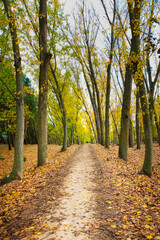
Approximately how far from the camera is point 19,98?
22.4 feet

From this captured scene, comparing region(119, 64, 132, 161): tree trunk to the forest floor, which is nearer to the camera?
the forest floor

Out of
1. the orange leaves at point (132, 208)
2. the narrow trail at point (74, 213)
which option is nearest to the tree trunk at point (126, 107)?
the orange leaves at point (132, 208)

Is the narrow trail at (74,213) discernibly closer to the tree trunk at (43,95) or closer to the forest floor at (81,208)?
the forest floor at (81,208)

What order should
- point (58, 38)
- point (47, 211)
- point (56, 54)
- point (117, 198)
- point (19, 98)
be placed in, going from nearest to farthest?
point (47, 211), point (117, 198), point (19, 98), point (58, 38), point (56, 54)

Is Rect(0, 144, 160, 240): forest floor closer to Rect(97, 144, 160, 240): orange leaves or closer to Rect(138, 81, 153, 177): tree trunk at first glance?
Rect(97, 144, 160, 240): orange leaves

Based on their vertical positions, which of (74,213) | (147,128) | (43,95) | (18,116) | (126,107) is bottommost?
(74,213)

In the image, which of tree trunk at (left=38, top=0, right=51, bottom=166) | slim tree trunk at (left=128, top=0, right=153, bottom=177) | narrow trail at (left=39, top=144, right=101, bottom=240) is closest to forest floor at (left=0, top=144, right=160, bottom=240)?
narrow trail at (left=39, top=144, right=101, bottom=240)

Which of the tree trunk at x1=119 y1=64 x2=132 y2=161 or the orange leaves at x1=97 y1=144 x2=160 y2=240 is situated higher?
the tree trunk at x1=119 y1=64 x2=132 y2=161

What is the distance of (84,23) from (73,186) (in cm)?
1683

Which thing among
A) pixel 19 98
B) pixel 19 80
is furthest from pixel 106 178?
pixel 19 80

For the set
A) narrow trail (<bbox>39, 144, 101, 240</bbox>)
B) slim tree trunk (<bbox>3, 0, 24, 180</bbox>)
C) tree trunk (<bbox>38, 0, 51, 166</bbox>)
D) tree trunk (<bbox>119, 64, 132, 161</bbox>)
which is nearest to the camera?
narrow trail (<bbox>39, 144, 101, 240</bbox>)

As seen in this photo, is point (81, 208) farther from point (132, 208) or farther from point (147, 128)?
point (147, 128)

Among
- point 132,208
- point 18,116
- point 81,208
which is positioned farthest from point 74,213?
point 18,116

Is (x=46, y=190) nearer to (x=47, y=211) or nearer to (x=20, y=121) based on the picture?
(x=47, y=211)
